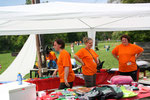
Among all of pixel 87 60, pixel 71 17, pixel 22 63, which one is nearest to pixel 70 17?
pixel 71 17

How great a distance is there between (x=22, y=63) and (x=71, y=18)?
10.6ft

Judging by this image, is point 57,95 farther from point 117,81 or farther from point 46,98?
point 117,81

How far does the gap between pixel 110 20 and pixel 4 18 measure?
3.04 metres

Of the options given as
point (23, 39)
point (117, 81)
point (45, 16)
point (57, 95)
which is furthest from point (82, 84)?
point (23, 39)

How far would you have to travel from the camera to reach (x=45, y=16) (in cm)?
275

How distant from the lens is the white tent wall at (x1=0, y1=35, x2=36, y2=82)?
5.52m

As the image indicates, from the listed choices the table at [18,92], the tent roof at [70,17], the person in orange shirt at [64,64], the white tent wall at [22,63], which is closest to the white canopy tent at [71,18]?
the tent roof at [70,17]

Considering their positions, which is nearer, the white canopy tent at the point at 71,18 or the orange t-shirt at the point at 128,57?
the white canopy tent at the point at 71,18

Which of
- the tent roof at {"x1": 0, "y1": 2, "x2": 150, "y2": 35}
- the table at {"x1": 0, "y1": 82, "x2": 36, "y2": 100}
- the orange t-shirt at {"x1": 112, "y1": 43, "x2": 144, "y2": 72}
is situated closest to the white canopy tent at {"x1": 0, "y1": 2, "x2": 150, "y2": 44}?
the tent roof at {"x1": 0, "y1": 2, "x2": 150, "y2": 35}

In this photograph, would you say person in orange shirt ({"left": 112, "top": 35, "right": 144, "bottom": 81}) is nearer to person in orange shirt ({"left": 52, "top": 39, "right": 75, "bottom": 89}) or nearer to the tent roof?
the tent roof

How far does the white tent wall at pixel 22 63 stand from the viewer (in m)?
5.52

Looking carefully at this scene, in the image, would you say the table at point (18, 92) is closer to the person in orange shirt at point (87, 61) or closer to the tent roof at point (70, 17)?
the tent roof at point (70, 17)

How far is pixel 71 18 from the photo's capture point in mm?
2912

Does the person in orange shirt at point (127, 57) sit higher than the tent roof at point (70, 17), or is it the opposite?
the tent roof at point (70, 17)
